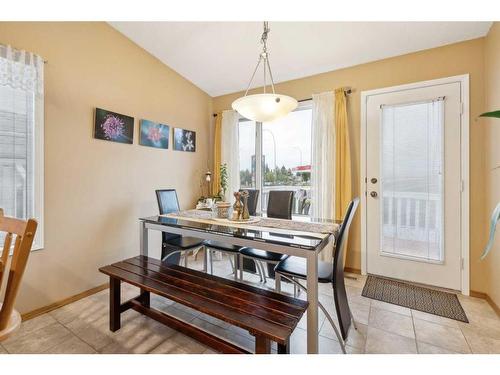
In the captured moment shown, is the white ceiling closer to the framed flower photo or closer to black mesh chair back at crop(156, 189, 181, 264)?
the framed flower photo

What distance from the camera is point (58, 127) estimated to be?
2.15 metres

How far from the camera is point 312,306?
143cm

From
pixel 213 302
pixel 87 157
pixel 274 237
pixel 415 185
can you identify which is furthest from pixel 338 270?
pixel 87 157

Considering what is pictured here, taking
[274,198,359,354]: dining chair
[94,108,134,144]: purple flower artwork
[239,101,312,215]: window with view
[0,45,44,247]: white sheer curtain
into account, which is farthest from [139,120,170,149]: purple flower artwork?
[274,198,359,354]: dining chair

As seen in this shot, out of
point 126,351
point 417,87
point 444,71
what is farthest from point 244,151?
point 126,351

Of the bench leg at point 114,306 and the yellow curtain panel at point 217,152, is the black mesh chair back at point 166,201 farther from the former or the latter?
the yellow curtain panel at point 217,152

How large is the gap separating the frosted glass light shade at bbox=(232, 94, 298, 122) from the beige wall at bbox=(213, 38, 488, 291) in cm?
143

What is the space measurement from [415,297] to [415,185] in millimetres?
1125

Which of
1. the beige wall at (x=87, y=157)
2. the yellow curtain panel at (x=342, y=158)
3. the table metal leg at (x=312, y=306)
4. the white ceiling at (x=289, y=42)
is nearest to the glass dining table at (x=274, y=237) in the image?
the table metal leg at (x=312, y=306)

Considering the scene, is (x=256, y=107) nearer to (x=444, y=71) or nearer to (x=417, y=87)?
(x=417, y=87)

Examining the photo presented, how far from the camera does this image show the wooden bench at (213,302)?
122 centimetres

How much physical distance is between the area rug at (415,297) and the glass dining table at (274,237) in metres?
1.04

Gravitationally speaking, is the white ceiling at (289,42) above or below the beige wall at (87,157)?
above

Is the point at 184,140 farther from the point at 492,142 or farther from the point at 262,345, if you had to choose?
the point at 492,142
